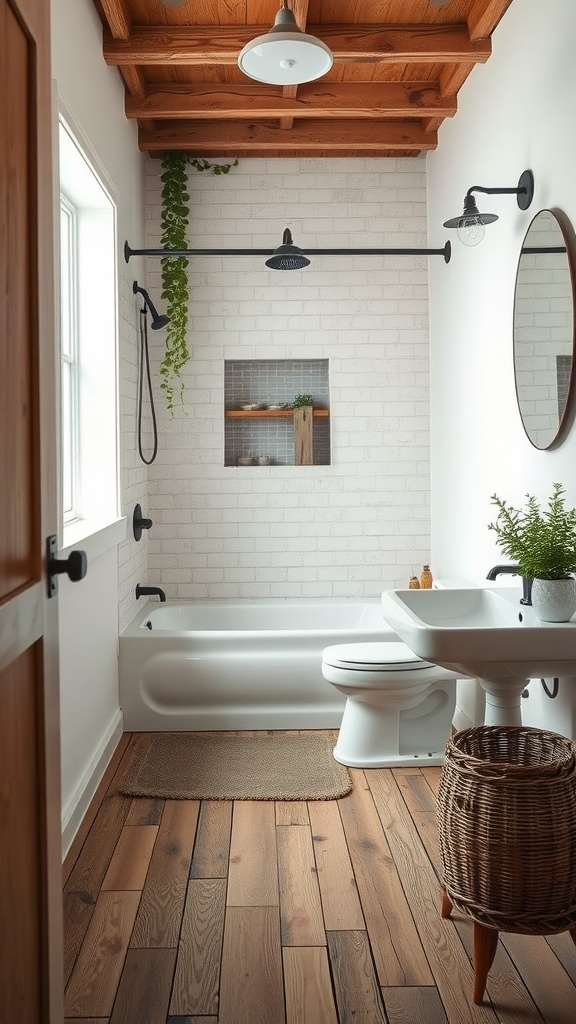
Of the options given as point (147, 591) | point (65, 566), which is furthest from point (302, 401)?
point (65, 566)

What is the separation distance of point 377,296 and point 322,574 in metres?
1.61

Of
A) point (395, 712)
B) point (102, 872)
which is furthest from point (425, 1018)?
point (395, 712)

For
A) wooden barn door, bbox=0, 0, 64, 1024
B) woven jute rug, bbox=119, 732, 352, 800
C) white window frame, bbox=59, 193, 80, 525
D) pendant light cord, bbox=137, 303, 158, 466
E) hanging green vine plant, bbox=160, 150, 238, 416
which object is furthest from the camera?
hanging green vine plant, bbox=160, 150, 238, 416

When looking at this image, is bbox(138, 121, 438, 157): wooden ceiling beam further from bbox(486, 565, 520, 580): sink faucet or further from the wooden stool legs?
the wooden stool legs

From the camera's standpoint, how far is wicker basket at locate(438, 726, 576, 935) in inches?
79.4

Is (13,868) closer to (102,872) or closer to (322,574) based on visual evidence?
(102,872)

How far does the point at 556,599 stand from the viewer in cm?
235

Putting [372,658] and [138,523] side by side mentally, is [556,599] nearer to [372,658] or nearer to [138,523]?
[372,658]

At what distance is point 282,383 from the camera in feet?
16.5

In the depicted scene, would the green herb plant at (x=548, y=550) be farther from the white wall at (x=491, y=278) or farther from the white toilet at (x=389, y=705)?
the white toilet at (x=389, y=705)

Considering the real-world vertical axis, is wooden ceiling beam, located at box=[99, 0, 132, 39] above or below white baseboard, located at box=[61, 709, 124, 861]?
above

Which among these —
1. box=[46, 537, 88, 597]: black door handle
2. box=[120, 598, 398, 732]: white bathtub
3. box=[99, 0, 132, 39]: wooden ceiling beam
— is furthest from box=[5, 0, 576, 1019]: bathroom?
box=[46, 537, 88, 597]: black door handle

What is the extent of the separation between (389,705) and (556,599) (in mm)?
1296

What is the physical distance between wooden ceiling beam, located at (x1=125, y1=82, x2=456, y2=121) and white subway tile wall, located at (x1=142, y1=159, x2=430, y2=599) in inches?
28.2
